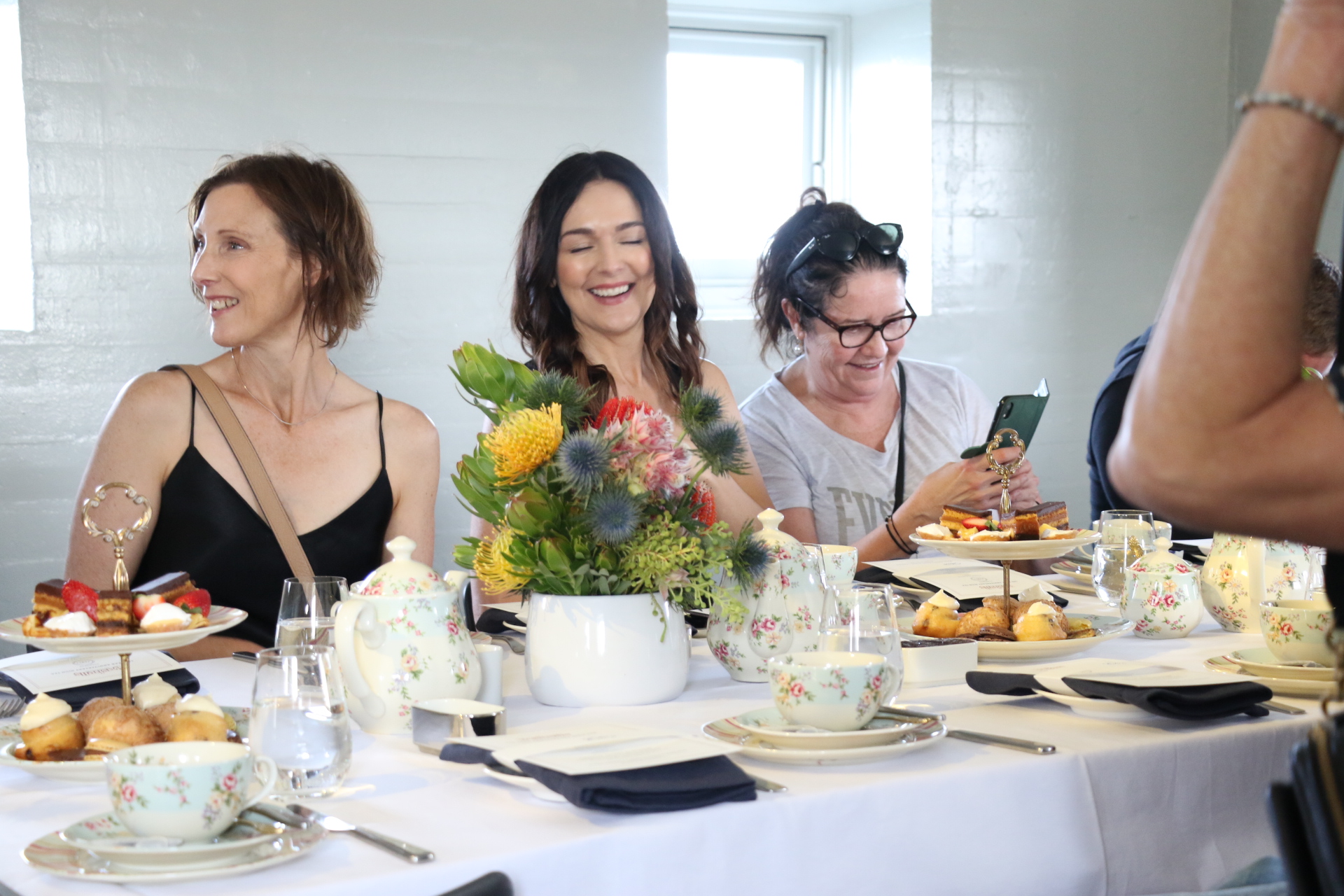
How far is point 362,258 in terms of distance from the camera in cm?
247

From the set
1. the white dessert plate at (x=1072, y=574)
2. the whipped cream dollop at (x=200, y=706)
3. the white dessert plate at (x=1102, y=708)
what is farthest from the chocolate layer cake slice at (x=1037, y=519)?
the whipped cream dollop at (x=200, y=706)

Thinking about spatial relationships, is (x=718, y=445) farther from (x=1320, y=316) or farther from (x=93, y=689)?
(x=1320, y=316)

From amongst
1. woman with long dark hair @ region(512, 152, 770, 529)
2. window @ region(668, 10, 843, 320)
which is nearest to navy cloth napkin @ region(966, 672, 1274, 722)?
woman with long dark hair @ region(512, 152, 770, 529)

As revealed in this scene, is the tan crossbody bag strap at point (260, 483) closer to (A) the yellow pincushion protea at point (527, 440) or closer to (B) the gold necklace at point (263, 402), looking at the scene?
(B) the gold necklace at point (263, 402)

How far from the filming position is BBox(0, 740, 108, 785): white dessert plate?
1.11m

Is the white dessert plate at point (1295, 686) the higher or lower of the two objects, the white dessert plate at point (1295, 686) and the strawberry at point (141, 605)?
the lower

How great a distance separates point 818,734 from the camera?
116 centimetres

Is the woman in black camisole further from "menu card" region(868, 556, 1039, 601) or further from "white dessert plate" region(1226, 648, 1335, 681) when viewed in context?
"white dessert plate" region(1226, 648, 1335, 681)

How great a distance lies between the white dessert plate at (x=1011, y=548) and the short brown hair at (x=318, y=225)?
124 centimetres

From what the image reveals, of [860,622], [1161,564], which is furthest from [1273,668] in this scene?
[860,622]

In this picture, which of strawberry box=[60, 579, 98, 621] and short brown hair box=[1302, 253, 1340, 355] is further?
short brown hair box=[1302, 253, 1340, 355]

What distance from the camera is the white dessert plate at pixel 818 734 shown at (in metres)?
1.16

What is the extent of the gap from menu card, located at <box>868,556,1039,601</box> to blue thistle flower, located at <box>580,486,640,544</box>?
72 cm

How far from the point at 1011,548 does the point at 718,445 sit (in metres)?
0.55
